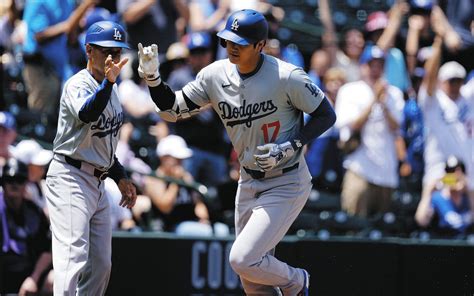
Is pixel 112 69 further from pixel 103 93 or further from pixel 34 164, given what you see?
pixel 34 164

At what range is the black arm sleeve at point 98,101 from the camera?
6164 millimetres

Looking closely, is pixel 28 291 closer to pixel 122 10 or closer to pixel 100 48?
pixel 100 48

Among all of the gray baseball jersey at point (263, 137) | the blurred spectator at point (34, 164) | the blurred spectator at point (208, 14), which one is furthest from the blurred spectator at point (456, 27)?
the gray baseball jersey at point (263, 137)

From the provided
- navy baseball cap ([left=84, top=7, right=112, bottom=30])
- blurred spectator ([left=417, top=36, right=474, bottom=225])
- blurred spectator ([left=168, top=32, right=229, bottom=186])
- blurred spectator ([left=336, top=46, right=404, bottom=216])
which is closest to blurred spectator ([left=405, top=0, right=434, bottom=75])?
blurred spectator ([left=417, top=36, right=474, bottom=225])

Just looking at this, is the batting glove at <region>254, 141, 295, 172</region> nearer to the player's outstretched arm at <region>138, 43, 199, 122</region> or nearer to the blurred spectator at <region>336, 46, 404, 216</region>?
the player's outstretched arm at <region>138, 43, 199, 122</region>

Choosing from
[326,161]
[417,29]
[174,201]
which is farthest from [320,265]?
[417,29]

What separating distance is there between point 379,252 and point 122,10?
3.81 m

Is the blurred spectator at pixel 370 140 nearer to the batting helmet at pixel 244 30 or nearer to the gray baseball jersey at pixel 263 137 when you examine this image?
the gray baseball jersey at pixel 263 137

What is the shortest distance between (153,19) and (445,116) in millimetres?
3249

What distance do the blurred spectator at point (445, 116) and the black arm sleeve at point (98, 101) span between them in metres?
5.35

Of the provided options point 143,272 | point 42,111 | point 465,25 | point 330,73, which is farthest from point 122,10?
point 465,25

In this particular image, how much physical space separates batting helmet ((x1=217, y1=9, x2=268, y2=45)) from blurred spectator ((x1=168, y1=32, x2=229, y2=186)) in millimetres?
3789

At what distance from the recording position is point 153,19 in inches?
430

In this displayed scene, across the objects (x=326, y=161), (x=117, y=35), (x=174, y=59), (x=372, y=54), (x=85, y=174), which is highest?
(x=117, y=35)
